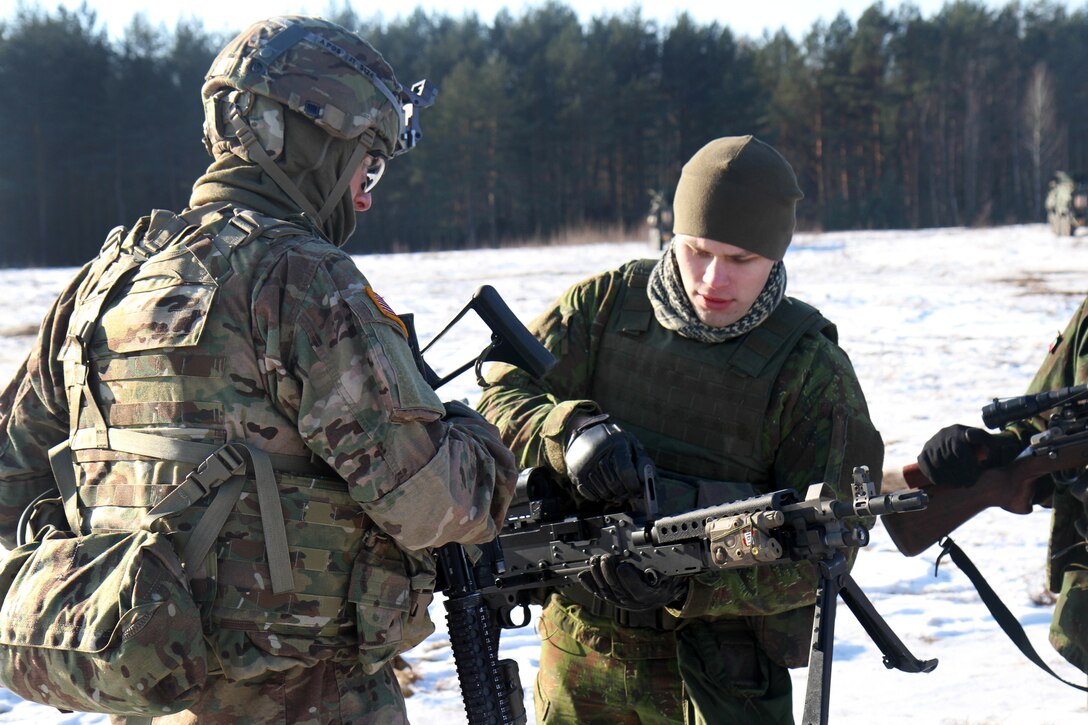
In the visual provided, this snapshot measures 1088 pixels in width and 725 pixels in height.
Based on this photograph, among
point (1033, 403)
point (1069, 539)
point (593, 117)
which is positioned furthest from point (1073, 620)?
point (593, 117)

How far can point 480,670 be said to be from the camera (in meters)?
2.68

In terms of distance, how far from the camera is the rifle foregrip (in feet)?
8.75

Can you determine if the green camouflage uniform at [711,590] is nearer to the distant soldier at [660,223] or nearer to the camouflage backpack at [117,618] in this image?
the camouflage backpack at [117,618]

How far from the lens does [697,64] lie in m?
49.8

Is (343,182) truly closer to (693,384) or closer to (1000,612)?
(693,384)

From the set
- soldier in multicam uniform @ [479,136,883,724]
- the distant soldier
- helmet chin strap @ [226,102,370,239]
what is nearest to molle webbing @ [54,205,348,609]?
helmet chin strap @ [226,102,370,239]

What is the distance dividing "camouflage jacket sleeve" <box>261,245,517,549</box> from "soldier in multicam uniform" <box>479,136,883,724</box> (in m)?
0.73

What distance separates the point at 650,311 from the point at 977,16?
5804 cm

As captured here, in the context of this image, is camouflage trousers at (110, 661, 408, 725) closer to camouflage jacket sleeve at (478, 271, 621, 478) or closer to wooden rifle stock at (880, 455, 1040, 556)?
camouflage jacket sleeve at (478, 271, 621, 478)

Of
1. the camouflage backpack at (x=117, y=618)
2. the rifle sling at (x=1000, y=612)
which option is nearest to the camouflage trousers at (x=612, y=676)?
the rifle sling at (x=1000, y=612)

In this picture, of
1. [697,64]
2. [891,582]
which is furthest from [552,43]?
[891,582]

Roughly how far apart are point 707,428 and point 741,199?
65 cm

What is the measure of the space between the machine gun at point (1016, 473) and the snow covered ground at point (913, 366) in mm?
941

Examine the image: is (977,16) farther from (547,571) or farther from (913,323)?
(547,571)
